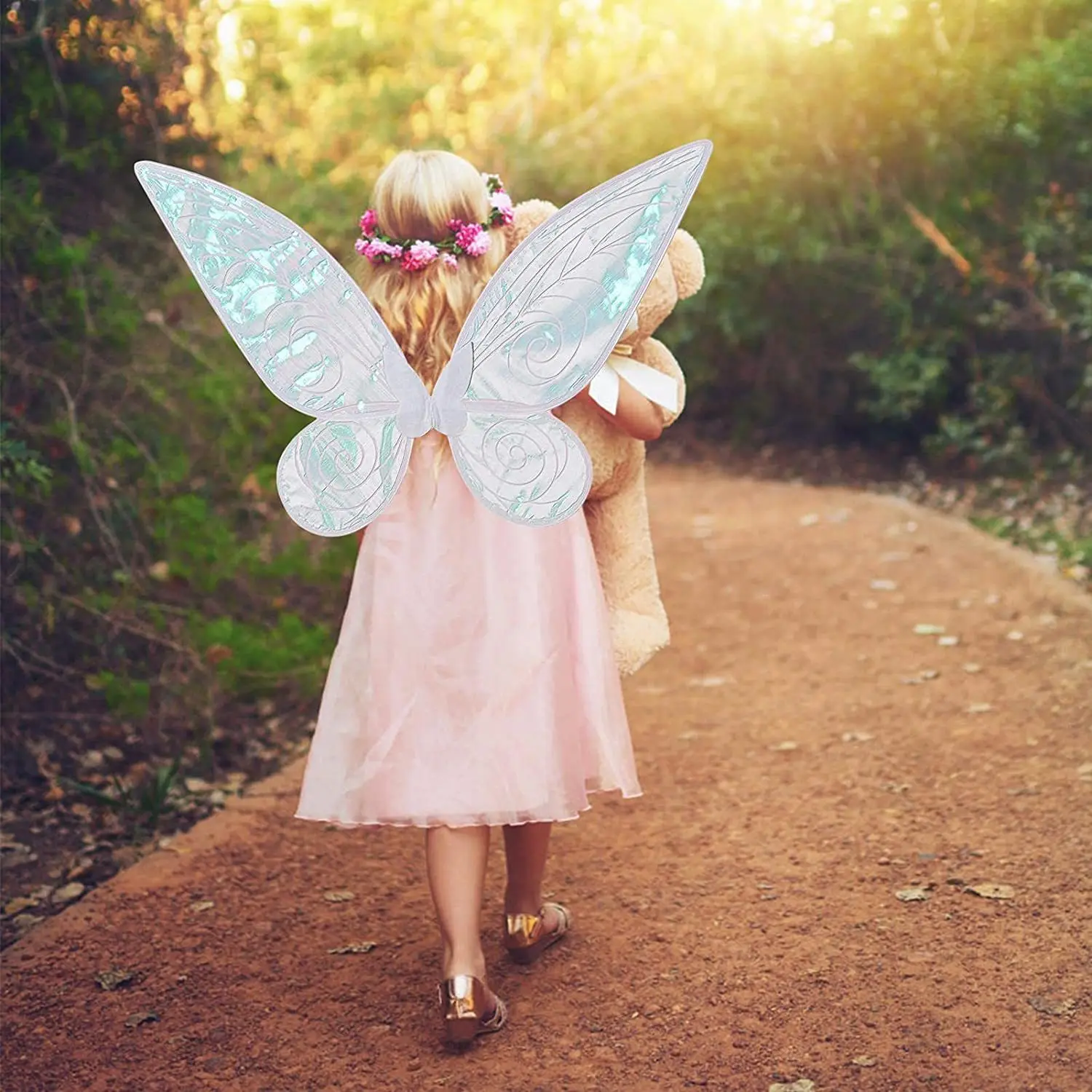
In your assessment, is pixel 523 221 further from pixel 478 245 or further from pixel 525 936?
pixel 525 936

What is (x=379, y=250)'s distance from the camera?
9.38 ft

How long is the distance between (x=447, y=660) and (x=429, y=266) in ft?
2.59

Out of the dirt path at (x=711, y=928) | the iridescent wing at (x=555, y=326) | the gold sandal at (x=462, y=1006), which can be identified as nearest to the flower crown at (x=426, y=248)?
the iridescent wing at (x=555, y=326)

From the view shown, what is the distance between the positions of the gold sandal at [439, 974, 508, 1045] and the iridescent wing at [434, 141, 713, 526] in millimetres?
929

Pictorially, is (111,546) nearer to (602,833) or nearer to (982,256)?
(602,833)

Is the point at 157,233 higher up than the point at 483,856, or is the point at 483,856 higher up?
the point at 157,233

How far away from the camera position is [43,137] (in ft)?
15.8

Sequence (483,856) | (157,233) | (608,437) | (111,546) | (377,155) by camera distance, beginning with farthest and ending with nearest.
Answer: (377,155), (157,233), (111,546), (608,437), (483,856)

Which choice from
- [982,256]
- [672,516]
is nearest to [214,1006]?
[672,516]

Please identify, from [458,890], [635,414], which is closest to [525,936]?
[458,890]

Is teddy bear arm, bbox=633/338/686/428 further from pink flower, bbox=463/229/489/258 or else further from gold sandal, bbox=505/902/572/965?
gold sandal, bbox=505/902/572/965

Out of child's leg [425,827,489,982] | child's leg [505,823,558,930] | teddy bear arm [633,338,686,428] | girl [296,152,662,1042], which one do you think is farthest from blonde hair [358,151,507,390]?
child's leg [505,823,558,930]

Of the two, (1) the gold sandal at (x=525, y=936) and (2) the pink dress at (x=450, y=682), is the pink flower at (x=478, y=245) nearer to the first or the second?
(2) the pink dress at (x=450, y=682)

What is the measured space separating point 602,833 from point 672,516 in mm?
5413
